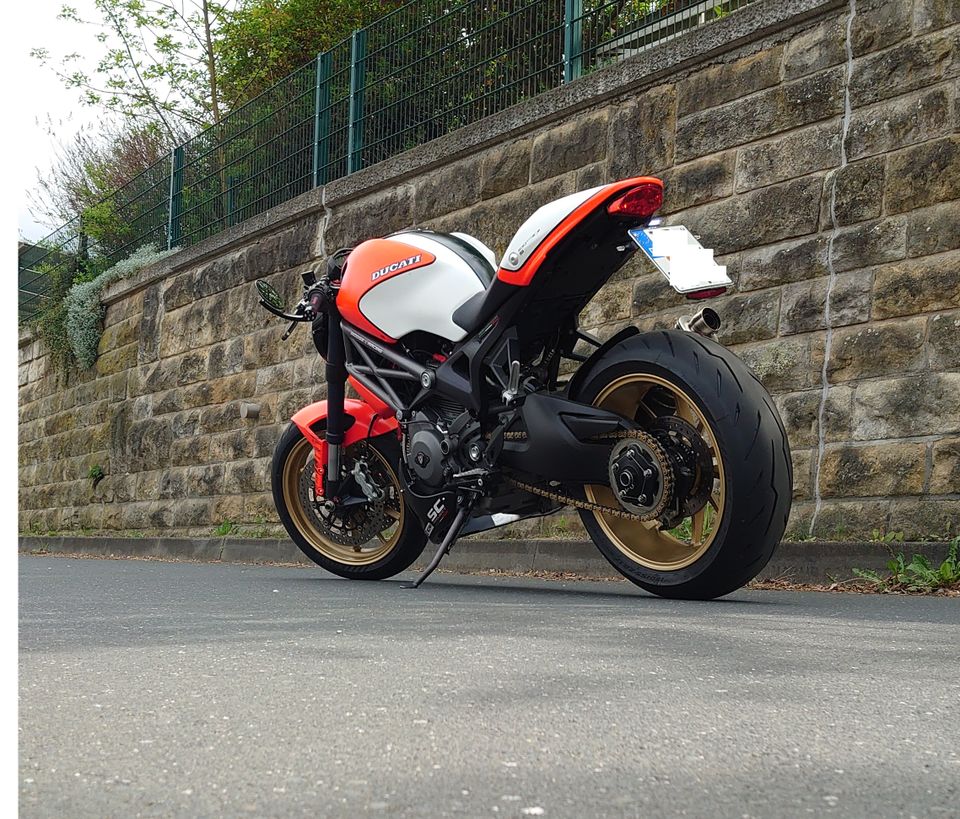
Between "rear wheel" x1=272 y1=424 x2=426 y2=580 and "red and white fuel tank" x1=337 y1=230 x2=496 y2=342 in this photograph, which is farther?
"rear wheel" x1=272 y1=424 x2=426 y2=580

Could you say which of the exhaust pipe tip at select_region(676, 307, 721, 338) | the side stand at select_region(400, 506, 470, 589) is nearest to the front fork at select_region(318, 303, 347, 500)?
the side stand at select_region(400, 506, 470, 589)

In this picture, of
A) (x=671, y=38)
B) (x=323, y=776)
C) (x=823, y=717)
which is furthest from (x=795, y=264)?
(x=323, y=776)

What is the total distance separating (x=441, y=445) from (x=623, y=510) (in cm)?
93

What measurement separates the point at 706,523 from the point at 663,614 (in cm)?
67

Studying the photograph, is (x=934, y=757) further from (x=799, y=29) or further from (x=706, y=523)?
(x=799, y=29)

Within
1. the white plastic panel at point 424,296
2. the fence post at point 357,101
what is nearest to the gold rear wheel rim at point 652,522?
the white plastic panel at point 424,296

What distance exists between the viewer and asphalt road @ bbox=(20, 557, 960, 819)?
67.1 inches

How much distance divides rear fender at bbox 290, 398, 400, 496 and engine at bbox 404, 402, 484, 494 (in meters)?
0.41

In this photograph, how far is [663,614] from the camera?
12.9 ft

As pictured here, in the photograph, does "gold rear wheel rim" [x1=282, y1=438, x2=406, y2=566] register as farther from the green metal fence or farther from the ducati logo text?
the green metal fence

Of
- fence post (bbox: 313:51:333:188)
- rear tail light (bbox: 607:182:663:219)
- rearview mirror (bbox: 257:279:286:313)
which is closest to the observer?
rear tail light (bbox: 607:182:663:219)

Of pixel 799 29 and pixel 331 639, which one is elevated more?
pixel 799 29

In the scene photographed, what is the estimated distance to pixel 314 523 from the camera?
617 centimetres

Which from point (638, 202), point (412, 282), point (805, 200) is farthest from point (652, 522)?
point (805, 200)
